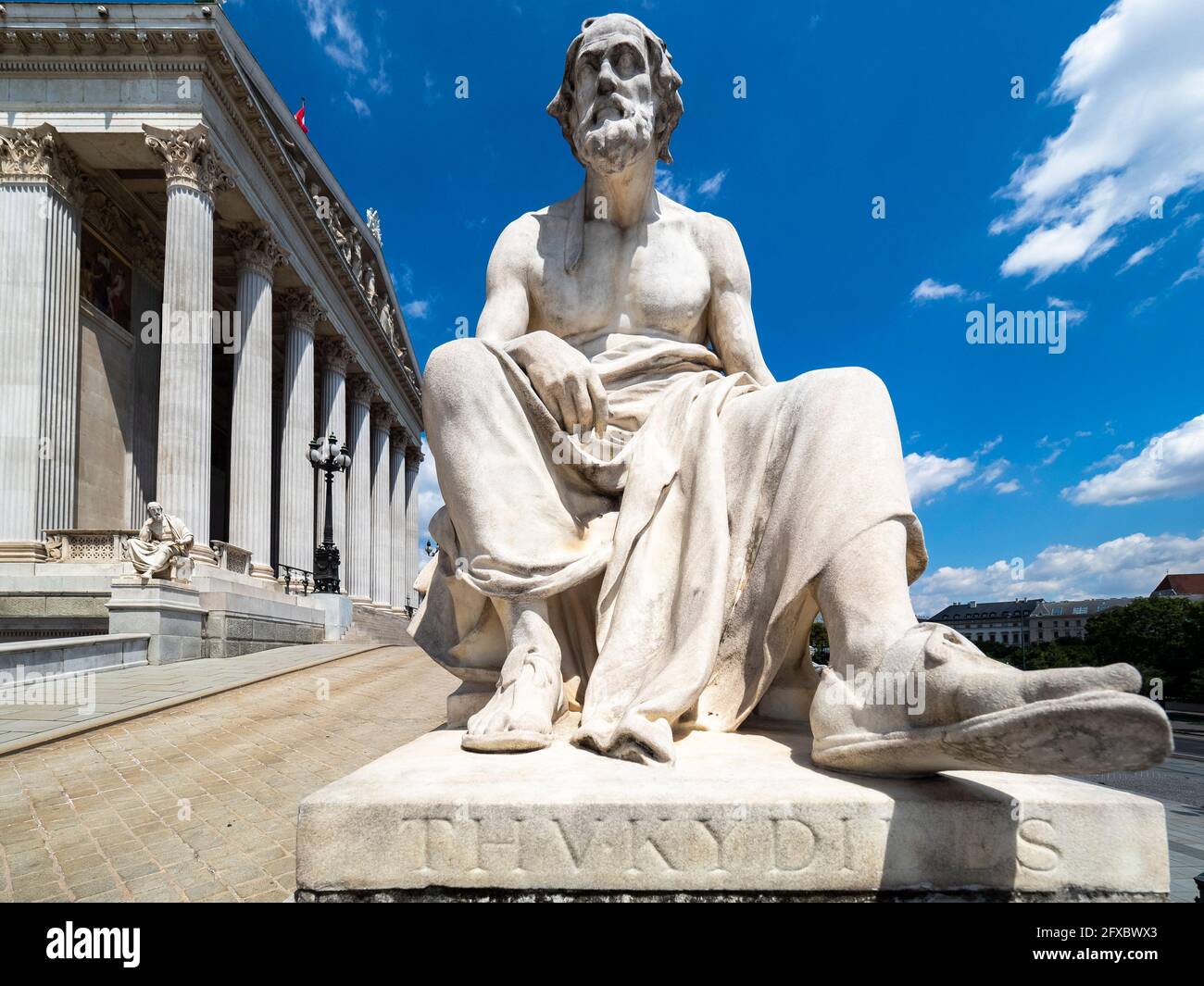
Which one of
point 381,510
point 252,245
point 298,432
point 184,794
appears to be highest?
point 252,245

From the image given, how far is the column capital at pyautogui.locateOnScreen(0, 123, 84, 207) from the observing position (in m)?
17.8

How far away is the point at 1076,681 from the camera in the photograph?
1.57 m

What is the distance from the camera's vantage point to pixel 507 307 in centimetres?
380

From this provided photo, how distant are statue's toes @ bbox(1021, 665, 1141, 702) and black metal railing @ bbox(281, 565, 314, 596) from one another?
2450cm

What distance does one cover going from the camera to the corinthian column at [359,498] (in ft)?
109

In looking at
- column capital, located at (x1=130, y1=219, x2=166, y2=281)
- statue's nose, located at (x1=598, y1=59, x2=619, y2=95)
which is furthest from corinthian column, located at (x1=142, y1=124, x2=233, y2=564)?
statue's nose, located at (x1=598, y1=59, x2=619, y2=95)

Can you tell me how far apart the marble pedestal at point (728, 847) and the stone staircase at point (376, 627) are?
826 inches

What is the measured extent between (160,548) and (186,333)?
7.22 metres

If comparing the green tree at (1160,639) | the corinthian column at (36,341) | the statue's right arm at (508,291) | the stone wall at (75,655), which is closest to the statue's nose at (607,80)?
the statue's right arm at (508,291)

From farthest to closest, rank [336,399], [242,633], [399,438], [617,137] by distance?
1. [399,438]
2. [336,399]
3. [242,633]
4. [617,137]

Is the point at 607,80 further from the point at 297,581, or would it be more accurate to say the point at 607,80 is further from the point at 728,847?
the point at 297,581

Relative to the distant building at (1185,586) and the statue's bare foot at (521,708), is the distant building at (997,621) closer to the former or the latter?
the distant building at (1185,586)

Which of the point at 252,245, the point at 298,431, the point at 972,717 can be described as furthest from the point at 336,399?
the point at 972,717
